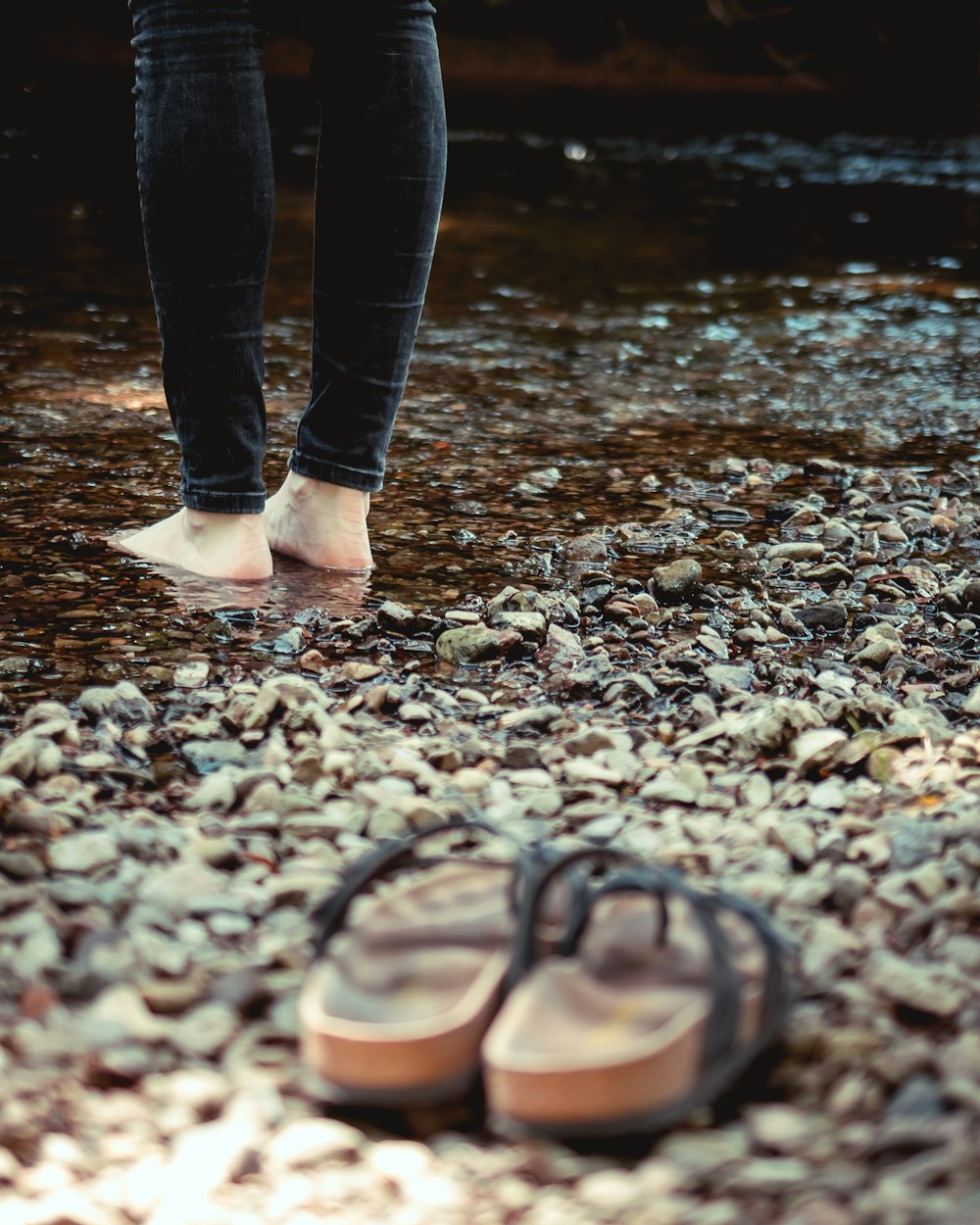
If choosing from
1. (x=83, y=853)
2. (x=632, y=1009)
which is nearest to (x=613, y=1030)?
(x=632, y=1009)

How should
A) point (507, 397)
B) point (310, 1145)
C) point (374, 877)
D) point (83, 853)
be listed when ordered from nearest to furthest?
1. point (310, 1145)
2. point (374, 877)
3. point (83, 853)
4. point (507, 397)

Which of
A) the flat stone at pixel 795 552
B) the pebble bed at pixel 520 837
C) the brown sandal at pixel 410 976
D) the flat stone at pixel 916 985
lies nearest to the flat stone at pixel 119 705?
the pebble bed at pixel 520 837

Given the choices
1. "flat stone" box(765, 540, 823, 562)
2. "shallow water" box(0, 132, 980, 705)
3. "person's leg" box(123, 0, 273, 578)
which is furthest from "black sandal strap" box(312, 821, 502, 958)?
"flat stone" box(765, 540, 823, 562)

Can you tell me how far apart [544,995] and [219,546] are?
96 centimetres

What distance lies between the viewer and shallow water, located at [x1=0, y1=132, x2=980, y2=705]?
1.64 m

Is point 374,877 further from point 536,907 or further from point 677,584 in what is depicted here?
point 677,584

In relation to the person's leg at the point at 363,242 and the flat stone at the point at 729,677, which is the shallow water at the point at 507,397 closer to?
the person's leg at the point at 363,242

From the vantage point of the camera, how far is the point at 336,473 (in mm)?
1675

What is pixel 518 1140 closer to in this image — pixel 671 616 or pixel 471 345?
pixel 671 616

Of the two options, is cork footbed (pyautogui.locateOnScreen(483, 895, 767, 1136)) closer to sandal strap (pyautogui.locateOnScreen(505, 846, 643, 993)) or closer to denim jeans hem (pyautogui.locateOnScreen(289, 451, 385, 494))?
sandal strap (pyautogui.locateOnScreen(505, 846, 643, 993))

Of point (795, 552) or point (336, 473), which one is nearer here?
point (336, 473)

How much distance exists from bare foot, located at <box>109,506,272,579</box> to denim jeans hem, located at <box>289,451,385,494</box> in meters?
0.09

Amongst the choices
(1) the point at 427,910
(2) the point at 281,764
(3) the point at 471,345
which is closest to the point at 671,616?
(2) the point at 281,764

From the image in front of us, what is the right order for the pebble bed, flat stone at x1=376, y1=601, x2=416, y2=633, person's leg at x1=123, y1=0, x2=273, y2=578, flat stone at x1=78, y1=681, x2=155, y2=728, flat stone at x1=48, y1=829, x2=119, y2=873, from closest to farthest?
the pebble bed
flat stone at x1=48, y1=829, x2=119, y2=873
flat stone at x1=78, y1=681, x2=155, y2=728
person's leg at x1=123, y1=0, x2=273, y2=578
flat stone at x1=376, y1=601, x2=416, y2=633
